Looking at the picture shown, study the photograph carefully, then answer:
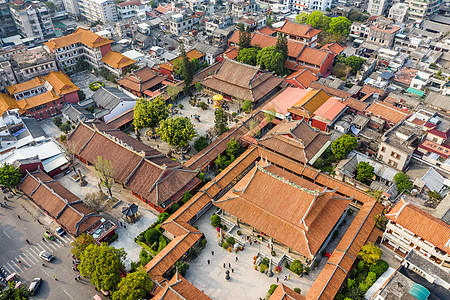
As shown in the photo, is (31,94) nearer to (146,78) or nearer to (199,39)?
(146,78)

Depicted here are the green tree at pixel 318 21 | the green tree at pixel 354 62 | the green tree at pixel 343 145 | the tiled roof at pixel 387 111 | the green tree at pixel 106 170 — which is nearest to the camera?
the green tree at pixel 106 170

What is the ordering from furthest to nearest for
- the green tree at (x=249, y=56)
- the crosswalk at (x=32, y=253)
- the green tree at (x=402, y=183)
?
the green tree at (x=249, y=56) < the green tree at (x=402, y=183) < the crosswalk at (x=32, y=253)

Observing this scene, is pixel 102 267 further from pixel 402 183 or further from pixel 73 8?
pixel 73 8

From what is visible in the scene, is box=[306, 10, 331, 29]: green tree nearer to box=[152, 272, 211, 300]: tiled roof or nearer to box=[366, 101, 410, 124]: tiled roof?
box=[366, 101, 410, 124]: tiled roof

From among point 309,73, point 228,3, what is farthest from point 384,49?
point 228,3

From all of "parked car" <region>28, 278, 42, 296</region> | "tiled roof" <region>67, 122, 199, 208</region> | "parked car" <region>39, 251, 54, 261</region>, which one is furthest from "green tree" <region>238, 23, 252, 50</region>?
"parked car" <region>28, 278, 42, 296</region>

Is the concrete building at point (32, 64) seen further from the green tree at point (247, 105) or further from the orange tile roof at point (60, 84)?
the green tree at point (247, 105)

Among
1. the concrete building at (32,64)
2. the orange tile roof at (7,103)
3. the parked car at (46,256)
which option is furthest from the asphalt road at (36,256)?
the concrete building at (32,64)
